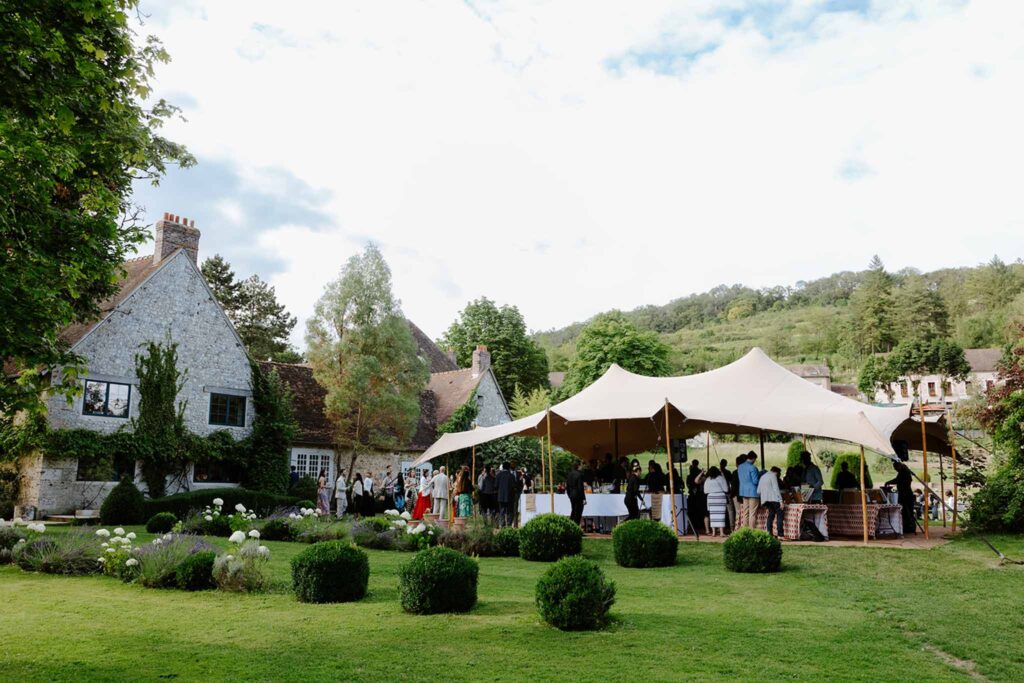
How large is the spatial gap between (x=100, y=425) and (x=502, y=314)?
3295 centimetres

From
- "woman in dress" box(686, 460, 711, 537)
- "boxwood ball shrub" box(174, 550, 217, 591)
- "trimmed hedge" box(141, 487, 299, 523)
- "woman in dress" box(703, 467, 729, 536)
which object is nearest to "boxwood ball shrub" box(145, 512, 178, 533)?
"trimmed hedge" box(141, 487, 299, 523)

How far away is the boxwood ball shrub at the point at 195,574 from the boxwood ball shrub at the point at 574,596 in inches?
186

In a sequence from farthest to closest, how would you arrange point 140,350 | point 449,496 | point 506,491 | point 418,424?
point 418,424, point 140,350, point 449,496, point 506,491

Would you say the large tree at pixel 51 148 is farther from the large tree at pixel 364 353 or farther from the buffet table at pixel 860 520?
the large tree at pixel 364 353

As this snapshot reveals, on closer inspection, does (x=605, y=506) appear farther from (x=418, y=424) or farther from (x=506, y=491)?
(x=418, y=424)

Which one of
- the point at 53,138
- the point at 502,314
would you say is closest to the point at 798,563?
the point at 53,138

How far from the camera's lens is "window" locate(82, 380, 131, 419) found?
21.6 meters

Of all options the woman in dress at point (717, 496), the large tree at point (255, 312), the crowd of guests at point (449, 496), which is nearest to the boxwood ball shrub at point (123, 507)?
the crowd of guests at point (449, 496)

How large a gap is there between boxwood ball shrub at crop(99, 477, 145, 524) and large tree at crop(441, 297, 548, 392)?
32.5 metres

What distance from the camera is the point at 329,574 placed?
829 centimetres

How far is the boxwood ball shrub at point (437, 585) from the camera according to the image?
297 inches

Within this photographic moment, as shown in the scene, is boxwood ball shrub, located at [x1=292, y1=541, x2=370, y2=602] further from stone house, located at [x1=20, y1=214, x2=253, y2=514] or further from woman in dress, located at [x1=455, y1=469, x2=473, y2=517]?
stone house, located at [x1=20, y1=214, x2=253, y2=514]

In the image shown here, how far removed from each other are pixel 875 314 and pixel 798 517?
7639 cm

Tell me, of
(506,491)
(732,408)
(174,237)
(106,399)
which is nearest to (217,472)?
(106,399)
